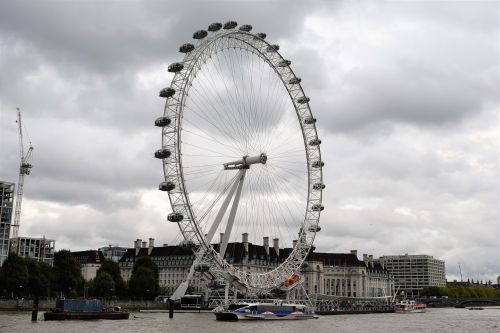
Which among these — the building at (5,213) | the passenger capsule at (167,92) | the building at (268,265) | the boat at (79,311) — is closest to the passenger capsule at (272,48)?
the passenger capsule at (167,92)

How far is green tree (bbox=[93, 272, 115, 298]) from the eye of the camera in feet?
319

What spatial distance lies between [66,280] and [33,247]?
246ft

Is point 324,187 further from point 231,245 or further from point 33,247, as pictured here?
point 33,247

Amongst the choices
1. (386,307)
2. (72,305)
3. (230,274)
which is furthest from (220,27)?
(386,307)

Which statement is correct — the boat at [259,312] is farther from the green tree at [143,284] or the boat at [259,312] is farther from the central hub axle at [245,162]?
the green tree at [143,284]

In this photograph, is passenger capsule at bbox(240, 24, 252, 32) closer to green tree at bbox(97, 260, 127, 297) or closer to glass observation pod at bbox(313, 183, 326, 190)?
glass observation pod at bbox(313, 183, 326, 190)

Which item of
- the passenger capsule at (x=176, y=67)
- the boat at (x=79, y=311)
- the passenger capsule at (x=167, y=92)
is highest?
the passenger capsule at (x=176, y=67)

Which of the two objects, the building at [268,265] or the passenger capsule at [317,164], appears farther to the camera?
the building at [268,265]

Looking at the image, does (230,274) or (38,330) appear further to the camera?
(230,274)

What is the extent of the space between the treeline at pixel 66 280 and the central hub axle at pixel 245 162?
105ft

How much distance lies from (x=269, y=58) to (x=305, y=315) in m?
34.0

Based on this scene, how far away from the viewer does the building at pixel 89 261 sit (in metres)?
164

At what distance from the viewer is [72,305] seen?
67938mm

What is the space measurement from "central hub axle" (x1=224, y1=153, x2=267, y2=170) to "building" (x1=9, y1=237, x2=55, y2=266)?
308 ft
